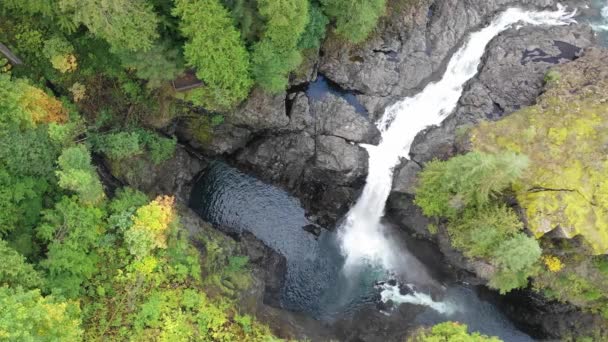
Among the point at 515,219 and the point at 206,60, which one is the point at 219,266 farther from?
the point at 515,219

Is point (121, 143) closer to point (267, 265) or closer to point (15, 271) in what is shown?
point (15, 271)

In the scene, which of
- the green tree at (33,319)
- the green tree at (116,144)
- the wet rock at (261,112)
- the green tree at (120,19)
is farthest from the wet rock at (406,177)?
the green tree at (33,319)

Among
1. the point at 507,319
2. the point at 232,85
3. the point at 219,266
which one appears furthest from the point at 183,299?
the point at 507,319

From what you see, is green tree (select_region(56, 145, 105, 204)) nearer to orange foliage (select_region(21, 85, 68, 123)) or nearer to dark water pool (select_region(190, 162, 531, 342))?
orange foliage (select_region(21, 85, 68, 123))

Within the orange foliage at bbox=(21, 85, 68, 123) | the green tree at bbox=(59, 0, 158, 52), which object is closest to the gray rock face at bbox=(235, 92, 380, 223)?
the green tree at bbox=(59, 0, 158, 52)

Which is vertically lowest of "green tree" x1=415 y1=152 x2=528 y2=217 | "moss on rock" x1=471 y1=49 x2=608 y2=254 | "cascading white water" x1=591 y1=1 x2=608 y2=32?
"green tree" x1=415 y1=152 x2=528 y2=217

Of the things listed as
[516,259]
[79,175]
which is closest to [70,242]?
[79,175]
